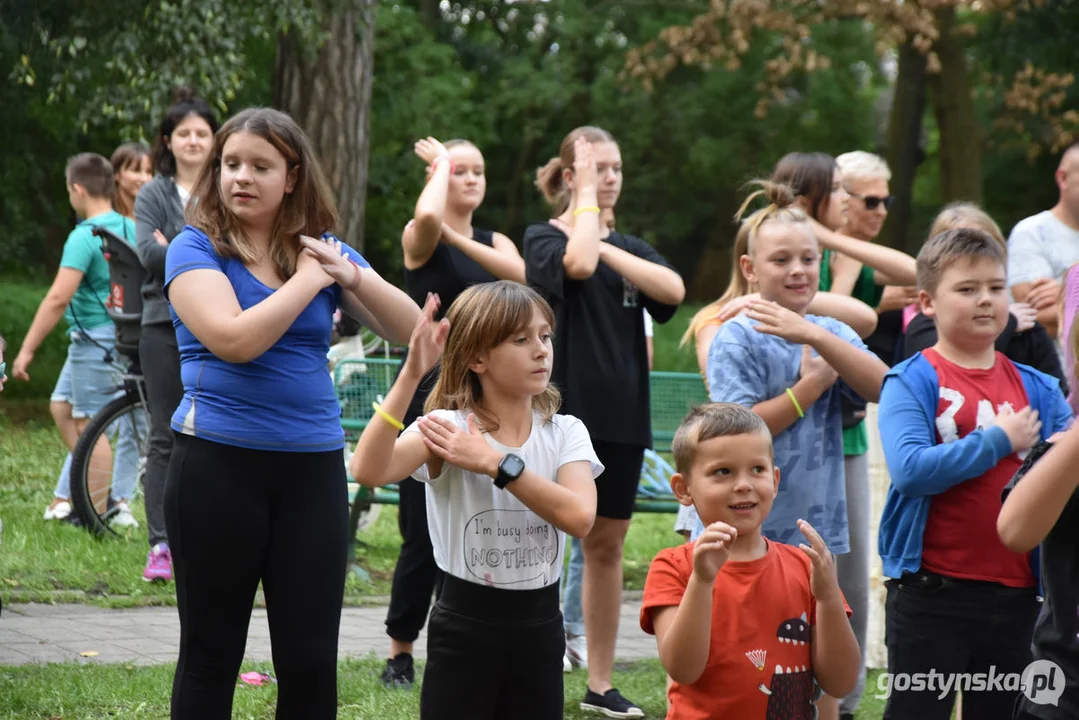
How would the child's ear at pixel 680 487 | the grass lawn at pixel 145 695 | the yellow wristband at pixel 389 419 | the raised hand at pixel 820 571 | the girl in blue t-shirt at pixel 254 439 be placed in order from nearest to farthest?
1. the raised hand at pixel 820 571
2. the yellow wristband at pixel 389 419
3. the child's ear at pixel 680 487
4. the girl in blue t-shirt at pixel 254 439
5. the grass lawn at pixel 145 695

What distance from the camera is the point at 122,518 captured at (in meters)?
8.08

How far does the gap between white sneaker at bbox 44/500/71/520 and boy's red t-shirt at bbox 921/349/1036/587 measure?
609cm

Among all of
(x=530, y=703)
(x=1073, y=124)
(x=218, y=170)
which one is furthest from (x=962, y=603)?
(x=1073, y=124)

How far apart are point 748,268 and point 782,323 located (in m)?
0.58

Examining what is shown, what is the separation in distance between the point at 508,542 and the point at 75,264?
226 inches

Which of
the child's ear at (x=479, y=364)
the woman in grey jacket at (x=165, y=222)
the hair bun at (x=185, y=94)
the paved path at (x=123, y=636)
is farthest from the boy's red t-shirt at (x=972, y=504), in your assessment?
the hair bun at (x=185, y=94)

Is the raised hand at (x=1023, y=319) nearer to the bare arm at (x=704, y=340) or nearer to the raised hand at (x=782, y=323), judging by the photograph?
the raised hand at (x=782, y=323)

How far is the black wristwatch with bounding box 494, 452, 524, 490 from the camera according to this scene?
331 centimetres

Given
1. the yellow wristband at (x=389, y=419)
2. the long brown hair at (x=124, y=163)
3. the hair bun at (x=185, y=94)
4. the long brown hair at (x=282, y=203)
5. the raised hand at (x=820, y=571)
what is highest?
the hair bun at (x=185, y=94)

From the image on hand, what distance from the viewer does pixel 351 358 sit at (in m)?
7.96

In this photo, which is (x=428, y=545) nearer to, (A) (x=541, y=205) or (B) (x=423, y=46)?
(B) (x=423, y=46)

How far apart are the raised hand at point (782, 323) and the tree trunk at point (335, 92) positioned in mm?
9145

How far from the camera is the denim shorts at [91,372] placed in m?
8.70

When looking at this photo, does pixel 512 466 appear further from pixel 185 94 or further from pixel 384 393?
pixel 384 393
